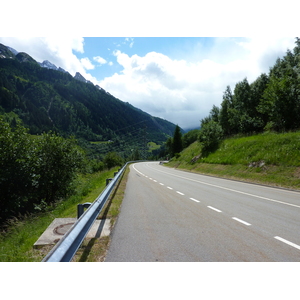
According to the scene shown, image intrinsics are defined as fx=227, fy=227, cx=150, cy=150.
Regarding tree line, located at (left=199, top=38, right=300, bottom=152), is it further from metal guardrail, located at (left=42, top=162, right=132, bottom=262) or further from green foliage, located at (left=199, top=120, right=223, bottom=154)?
metal guardrail, located at (left=42, top=162, right=132, bottom=262)

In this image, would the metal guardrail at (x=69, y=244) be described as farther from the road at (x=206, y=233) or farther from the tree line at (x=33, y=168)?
the tree line at (x=33, y=168)

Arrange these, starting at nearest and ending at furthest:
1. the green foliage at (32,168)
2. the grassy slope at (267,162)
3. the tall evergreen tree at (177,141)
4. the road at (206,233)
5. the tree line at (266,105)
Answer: the road at (206,233) < the green foliage at (32,168) < the grassy slope at (267,162) < the tree line at (266,105) < the tall evergreen tree at (177,141)

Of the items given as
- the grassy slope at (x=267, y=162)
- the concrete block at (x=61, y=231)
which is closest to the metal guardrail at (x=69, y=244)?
the concrete block at (x=61, y=231)

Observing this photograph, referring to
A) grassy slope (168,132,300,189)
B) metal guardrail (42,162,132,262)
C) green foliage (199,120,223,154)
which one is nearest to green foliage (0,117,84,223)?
metal guardrail (42,162,132,262)

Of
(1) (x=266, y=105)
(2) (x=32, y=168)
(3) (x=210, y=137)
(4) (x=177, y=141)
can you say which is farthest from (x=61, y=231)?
(4) (x=177, y=141)

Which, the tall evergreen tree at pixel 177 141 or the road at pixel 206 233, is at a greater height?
the tall evergreen tree at pixel 177 141

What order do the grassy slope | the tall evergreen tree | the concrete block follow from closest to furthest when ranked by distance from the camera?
the concrete block < the grassy slope < the tall evergreen tree

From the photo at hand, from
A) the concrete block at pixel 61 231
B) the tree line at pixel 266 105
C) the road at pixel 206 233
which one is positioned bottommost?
the concrete block at pixel 61 231

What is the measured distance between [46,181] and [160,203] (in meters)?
11.4

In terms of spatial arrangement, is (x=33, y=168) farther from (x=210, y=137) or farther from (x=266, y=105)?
(x=266, y=105)

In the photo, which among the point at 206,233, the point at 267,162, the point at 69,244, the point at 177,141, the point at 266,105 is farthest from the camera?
the point at 177,141

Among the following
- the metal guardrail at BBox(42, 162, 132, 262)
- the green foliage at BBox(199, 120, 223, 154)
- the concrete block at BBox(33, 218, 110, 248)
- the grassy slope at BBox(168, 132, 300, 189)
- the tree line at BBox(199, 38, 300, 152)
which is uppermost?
the tree line at BBox(199, 38, 300, 152)

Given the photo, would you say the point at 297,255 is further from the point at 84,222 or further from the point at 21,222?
the point at 21,222
